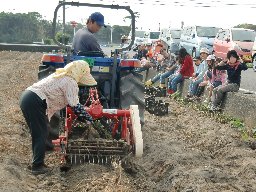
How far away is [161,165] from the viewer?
6340mm

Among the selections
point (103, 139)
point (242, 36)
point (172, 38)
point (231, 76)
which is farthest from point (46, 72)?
point (172, 38)

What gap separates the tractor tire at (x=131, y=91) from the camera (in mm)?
7469

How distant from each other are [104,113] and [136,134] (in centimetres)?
56

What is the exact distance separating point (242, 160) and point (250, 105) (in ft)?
8.95

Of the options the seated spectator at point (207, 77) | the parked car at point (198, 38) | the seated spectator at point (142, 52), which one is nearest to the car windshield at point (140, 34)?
the parked car at point (198, 38)

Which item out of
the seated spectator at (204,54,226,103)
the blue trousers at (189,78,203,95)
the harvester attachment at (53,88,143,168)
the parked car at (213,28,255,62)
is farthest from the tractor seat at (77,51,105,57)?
the parked car at (213,28,255,62)

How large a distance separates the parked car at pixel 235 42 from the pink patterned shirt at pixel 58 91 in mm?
14882

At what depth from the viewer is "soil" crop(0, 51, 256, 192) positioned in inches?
208

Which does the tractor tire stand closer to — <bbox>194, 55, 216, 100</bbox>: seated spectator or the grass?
the grass

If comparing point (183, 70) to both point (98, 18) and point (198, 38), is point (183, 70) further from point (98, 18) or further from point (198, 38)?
point (198, 38)

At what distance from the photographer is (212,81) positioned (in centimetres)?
1135

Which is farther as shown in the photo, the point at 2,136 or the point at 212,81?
the point at 212,81

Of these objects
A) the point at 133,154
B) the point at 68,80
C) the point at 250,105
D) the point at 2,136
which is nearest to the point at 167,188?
the point at 133,154

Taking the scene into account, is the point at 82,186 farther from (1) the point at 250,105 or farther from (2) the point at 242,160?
(1) the point at 250,105
